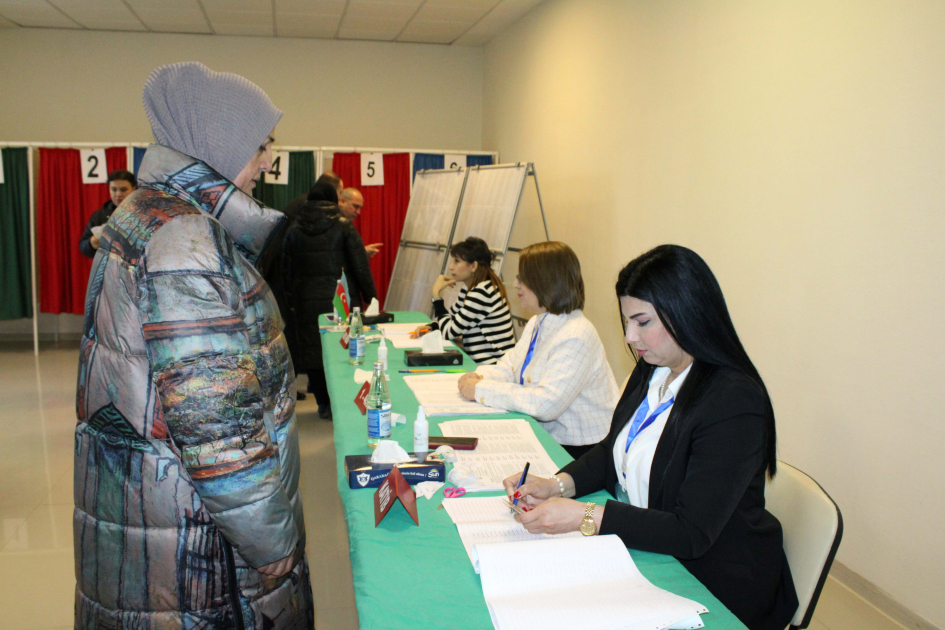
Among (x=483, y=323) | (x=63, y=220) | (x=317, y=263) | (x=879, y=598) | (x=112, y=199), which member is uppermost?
(x=112, y=199)

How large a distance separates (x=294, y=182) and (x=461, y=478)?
547 centimetres

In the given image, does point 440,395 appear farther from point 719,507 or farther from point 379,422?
point 719,507

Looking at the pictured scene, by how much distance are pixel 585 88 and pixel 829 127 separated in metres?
2.56

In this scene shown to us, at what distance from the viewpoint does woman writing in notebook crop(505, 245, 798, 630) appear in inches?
52.8

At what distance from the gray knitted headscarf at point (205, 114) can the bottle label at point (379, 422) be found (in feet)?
2.68

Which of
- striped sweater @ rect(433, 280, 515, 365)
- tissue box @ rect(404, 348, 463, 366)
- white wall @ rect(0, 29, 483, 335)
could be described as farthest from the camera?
white wall @ rect(0, 29, 483, 335)

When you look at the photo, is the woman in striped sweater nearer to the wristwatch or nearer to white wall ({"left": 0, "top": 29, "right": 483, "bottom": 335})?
the wristwatch

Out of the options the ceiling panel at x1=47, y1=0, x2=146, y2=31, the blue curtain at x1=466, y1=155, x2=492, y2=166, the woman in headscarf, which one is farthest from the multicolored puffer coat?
the ceiling panel at x1=47, y1=0, x2=146, y2=31

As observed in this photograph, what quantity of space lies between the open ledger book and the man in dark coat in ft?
11.2

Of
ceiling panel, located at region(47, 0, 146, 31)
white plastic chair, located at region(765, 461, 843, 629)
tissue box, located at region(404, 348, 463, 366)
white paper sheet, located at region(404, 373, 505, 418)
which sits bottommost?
white plastic chair, located at region(765, 461, 843, 629)

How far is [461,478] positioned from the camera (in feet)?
5.39

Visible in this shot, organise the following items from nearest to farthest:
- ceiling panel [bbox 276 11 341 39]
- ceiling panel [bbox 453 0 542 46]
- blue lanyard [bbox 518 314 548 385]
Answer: blue lanyard [bbox 518 314 548 385] < ceiling panel [bbox 453 0 542 46] < ceiling panel [bbox 276 11 341 39]

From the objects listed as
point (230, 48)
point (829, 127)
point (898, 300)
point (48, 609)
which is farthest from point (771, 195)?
point (230, 48)

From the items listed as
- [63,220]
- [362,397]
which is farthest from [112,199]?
[362,397]
